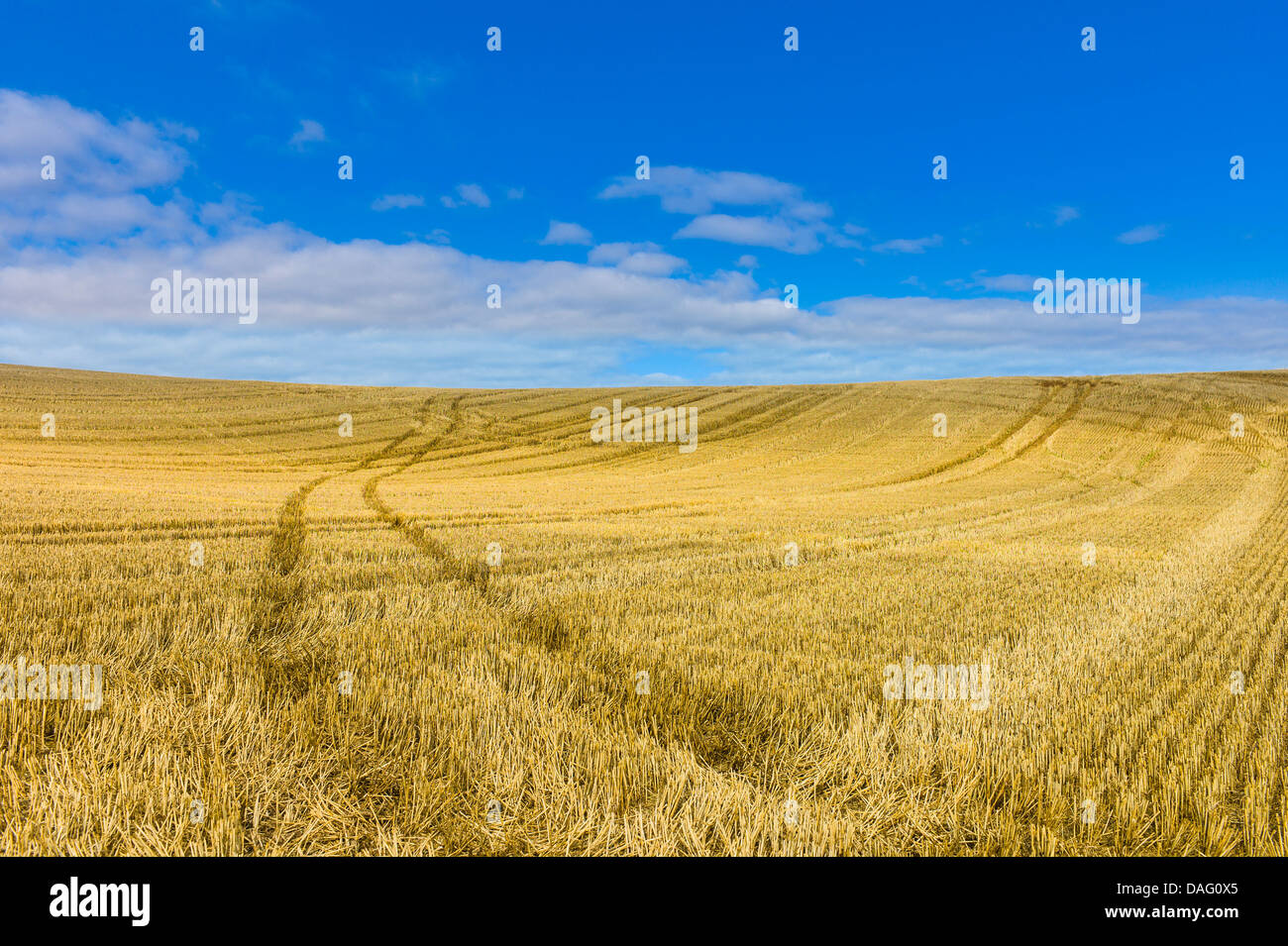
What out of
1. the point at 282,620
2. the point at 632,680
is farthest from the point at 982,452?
the point at 282,620

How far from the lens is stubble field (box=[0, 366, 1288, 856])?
4.05 m

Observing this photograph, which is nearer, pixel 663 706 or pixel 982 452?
pixel 663 706

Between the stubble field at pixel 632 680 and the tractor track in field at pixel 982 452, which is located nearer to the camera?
the stubble field at pixel 632 680

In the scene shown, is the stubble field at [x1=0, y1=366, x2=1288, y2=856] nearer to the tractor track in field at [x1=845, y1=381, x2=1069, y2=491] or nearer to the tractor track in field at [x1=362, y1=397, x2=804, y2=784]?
the tractor track in field at [x1=362, y1=397, x2=804, y2=784]

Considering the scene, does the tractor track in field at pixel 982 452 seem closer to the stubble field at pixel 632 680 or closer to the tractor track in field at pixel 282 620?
the stubble field at pixel 632 680

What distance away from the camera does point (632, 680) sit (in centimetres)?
630

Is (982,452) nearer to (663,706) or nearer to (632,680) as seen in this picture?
(632,680)

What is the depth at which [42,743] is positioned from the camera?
189 inches

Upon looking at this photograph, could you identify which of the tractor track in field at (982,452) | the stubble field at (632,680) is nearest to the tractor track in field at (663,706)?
the stubble field at (632,680)

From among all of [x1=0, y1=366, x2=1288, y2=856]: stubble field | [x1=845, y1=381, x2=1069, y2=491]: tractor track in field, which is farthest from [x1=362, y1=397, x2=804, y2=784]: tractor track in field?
[x1=845, y1=381, x2=1069, y2=491]: tractor track in field

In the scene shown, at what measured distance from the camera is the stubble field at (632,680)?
4.05 meters

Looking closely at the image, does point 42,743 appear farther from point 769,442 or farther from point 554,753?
point 769,442
